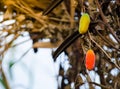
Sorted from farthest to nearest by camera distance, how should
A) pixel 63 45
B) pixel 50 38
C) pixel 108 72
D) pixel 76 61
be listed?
1. pixel 50 38
2. pixel 76 61
3. pixel 108 72
4. pixel 63 45

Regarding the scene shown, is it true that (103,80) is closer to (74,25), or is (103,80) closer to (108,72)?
(108,72)

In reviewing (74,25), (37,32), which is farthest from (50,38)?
(74,25)

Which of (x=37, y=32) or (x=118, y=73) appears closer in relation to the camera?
(x=118, y=73)

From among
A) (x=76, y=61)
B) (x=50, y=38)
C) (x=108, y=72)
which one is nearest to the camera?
(x=108, y=72)

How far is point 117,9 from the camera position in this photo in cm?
52

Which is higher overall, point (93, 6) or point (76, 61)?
point (93, 6)

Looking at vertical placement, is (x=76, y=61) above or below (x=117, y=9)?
below

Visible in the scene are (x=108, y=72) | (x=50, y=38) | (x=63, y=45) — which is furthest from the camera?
(x=50, y=38)

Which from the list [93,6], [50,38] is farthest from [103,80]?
[50,38]

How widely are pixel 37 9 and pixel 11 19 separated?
0.08 meters

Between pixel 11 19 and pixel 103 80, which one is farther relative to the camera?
pixel 11 19

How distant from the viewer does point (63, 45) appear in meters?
0.51

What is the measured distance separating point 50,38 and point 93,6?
0.41m

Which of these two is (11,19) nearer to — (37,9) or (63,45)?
(37,9)
